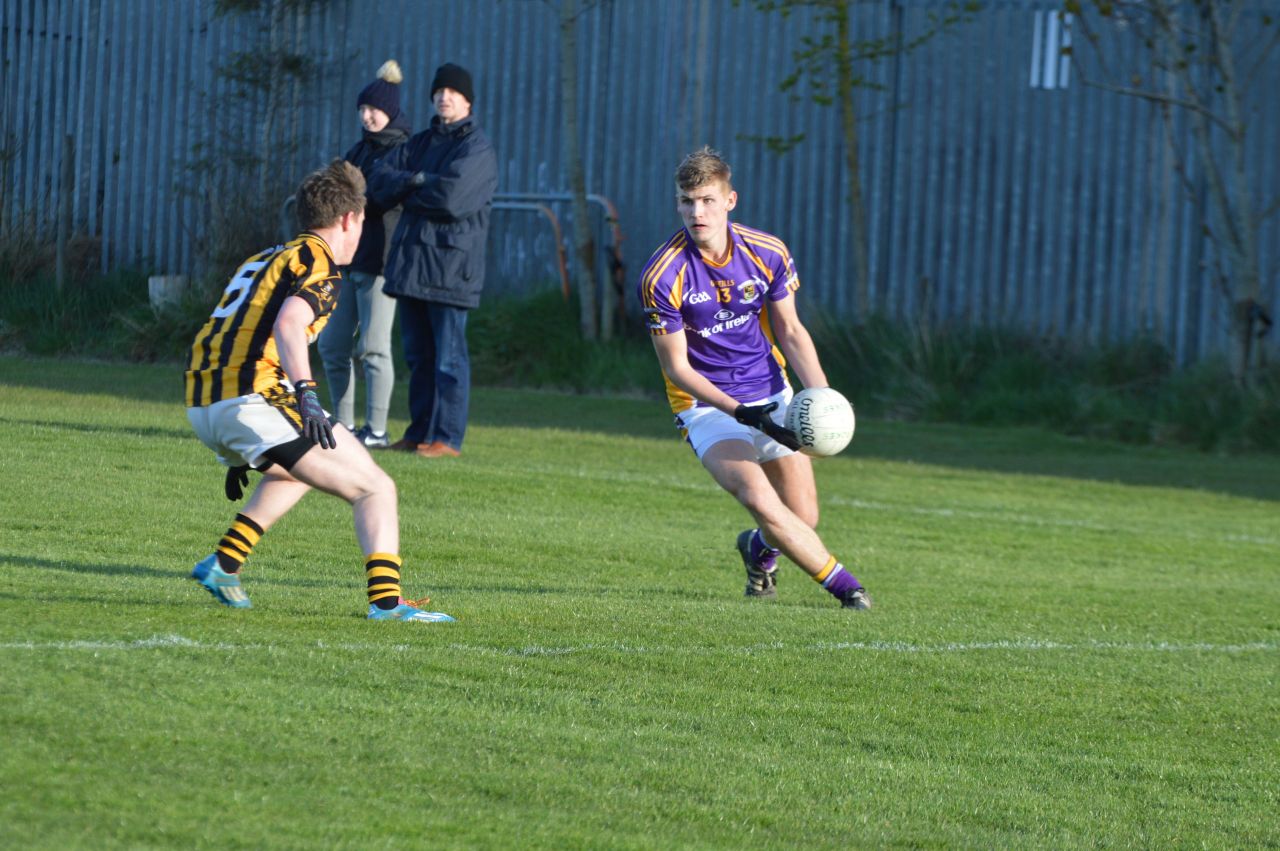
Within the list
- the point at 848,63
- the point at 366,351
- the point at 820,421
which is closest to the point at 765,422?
the point at 820,421

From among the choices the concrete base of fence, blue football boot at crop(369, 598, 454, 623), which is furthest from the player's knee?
the concrete base of fence

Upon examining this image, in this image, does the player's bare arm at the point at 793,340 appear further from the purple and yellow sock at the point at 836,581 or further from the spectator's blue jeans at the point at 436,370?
the spectator's blue jeans at the point at 436,370

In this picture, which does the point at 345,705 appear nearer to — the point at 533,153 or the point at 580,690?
the point at 580,690

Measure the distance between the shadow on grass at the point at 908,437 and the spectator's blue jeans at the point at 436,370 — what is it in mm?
2140

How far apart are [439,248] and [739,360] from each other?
384 cm

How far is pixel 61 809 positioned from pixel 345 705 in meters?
1.25

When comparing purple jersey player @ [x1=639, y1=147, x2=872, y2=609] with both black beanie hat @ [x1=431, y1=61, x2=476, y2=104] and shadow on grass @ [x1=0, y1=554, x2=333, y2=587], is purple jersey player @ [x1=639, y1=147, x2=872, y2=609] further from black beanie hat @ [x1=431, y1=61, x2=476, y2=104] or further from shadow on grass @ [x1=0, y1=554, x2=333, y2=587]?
black beanie hat @ [x1=431, y1=61, x2=476, y2=104]

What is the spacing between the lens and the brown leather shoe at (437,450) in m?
12.1

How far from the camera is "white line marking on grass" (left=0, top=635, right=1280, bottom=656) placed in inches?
226

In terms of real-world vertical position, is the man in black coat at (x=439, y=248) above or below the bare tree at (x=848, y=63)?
below

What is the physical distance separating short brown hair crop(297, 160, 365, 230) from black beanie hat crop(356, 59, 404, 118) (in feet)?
17.7

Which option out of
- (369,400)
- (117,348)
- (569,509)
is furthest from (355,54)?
(569,509)

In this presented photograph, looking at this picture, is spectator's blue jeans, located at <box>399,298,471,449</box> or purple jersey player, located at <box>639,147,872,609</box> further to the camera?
spectator's blue jeans, located at <box>399,298,471,449</box>

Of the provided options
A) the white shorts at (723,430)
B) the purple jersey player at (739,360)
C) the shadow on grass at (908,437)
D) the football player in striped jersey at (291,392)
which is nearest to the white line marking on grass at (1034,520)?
the shadow on grass at (908,437)
